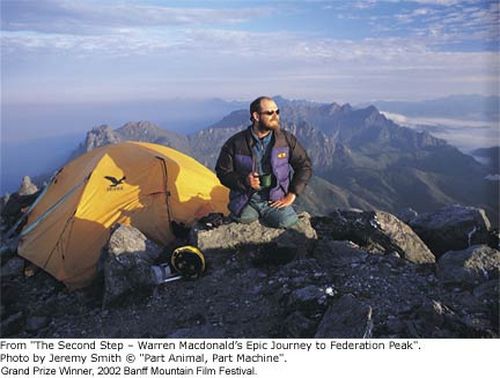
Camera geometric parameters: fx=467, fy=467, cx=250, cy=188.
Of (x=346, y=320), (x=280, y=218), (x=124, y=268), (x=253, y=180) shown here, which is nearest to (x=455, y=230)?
(x=280, y=218)

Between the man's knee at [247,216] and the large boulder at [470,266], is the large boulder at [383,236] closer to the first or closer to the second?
the large boulder at [470,266]

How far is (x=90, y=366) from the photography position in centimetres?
585

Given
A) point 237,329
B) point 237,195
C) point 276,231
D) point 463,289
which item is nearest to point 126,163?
point 237,195

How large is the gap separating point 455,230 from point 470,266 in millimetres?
2738

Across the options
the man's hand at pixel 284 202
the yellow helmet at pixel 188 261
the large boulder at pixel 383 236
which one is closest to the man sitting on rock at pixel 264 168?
the man's hand at pixel 284 202

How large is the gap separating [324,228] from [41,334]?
6036mm

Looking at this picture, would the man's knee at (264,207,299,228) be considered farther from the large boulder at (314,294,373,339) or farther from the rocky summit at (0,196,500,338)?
the large boulder at (314,294,373,339)

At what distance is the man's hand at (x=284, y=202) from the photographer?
8742 millimetres

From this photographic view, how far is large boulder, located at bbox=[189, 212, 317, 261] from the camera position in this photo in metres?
8.64

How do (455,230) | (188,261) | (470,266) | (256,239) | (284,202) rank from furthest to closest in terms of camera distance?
(455,230) → (256,239) → (284,202) → (188,261) → (470,266)

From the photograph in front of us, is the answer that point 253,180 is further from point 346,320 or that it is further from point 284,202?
point 346,320

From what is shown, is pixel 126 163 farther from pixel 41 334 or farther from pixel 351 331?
pixel 351 331

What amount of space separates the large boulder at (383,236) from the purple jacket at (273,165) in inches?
74.5

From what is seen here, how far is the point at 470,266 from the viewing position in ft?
Result: 25.5
